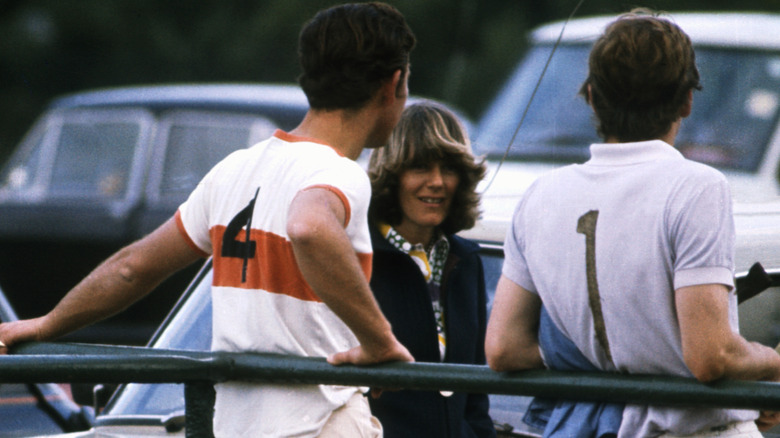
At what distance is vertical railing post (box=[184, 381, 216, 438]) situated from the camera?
2283 millimetres

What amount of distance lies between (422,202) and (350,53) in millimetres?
805

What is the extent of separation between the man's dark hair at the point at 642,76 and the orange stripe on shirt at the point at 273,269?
594mm

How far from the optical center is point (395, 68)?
7.94 feet

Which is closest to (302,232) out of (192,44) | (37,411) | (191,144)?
(37,411)

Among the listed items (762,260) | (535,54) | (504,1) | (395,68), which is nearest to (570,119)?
(535,54)

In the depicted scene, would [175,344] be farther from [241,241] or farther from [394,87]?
[394,87]

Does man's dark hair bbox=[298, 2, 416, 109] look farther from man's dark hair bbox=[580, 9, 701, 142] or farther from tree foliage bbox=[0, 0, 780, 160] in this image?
tree foliage bbox=[0, 0, 780, 160]

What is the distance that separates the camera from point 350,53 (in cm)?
239

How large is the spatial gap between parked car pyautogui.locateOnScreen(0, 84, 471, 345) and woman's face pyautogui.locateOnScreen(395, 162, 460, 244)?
6212 millimetres

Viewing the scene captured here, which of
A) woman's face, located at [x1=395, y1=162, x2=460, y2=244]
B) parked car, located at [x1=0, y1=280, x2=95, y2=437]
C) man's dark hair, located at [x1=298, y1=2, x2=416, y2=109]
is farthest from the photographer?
parked car, located at [x1=0, y1=280, x2=95, y2=437]

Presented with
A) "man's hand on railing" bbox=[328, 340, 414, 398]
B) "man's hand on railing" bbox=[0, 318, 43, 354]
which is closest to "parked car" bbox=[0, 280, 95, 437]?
"man's hand on railing" bbox=[0, 318, 43, 354]

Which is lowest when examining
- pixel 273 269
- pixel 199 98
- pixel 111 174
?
pixel 111 174

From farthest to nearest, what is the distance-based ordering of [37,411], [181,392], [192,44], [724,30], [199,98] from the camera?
[192,44] → [199,98] → [724,30] → [37,411] → [181,392]

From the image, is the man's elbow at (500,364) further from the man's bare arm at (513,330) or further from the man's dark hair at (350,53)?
the man's dark hair at (350,53)
